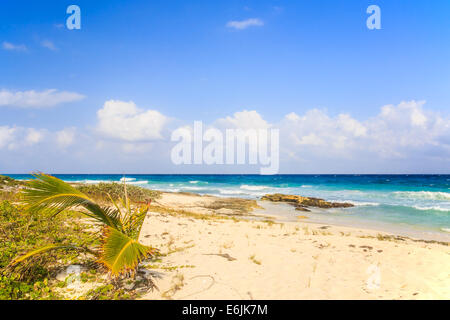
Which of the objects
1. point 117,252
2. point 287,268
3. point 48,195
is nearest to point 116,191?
point 287,268

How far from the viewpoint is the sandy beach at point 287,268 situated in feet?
17.1

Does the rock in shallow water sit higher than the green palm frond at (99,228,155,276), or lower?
lower

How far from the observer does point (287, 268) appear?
21.7 ft

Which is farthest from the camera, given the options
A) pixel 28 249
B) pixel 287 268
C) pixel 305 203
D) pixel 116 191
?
pixel 305 203

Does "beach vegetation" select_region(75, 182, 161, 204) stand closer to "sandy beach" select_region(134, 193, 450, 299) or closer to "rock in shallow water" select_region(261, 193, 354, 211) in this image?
"sandy beach" select_region(134, 193, 450, 299)

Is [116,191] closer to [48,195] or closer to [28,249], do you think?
[28,249]

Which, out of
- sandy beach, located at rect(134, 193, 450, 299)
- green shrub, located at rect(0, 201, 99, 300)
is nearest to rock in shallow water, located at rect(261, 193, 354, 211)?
sandy beach, located at rect(134, 193, 450, 299)

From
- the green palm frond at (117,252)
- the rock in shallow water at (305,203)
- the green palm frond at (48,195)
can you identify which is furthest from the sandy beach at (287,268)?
the rock in shallow water at (305,203)

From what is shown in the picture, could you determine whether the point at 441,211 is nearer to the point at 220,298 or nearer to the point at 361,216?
the point at 361,216

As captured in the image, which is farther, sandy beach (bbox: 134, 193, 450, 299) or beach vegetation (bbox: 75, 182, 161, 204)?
beach vegetation (bbox: 75, 182, 161, 204)

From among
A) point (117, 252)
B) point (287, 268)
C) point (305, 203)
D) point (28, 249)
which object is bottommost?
point (305, 203)

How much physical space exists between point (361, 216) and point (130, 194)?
61.6 ft

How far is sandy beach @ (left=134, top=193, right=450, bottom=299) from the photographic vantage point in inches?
205
